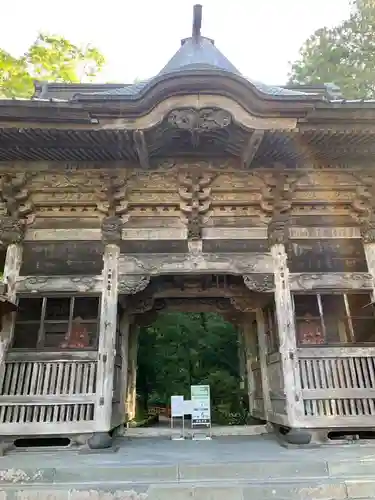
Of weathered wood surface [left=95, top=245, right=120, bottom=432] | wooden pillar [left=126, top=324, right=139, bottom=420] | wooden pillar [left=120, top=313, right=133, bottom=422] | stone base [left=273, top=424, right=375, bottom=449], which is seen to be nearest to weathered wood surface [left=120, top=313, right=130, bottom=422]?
wooden pillar [left=120, top=313, right=133, bottom=422]

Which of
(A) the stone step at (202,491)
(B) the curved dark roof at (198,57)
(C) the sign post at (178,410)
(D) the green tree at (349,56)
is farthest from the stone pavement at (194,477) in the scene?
(D) the green tree at (349,56)

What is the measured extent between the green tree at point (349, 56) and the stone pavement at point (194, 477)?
13.1m

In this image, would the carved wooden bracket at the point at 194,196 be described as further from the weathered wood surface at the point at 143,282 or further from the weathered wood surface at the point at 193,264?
the weathered wood surface at the point at 143,282

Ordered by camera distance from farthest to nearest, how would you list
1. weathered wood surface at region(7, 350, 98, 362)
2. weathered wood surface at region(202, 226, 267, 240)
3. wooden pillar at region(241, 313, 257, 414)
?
wooden pillar at region(241, 313, 257, 414), weathered wood surface at region(202, 226, 267, 240), weathered wood surface at region(7, 350, 98, 362)

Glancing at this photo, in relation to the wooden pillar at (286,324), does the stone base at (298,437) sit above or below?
below

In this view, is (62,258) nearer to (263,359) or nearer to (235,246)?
(235,246)

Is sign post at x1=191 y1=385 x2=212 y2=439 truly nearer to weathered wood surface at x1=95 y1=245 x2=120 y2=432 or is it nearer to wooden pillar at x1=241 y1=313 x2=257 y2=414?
wooden pillar at x1=241 y1=313 x2=257 y2=414

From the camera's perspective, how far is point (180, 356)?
15383 mm

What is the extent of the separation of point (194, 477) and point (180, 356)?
11.7 meters

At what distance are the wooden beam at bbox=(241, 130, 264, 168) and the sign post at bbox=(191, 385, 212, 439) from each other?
4.28 meters

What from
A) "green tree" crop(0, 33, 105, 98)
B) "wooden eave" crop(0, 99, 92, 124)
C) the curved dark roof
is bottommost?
"wooden eave" crop(0, 99, 92, 124)

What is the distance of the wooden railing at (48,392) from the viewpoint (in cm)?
536

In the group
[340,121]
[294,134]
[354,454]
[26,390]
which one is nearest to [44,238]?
[26,390]

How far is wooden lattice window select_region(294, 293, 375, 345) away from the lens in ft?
20.2
